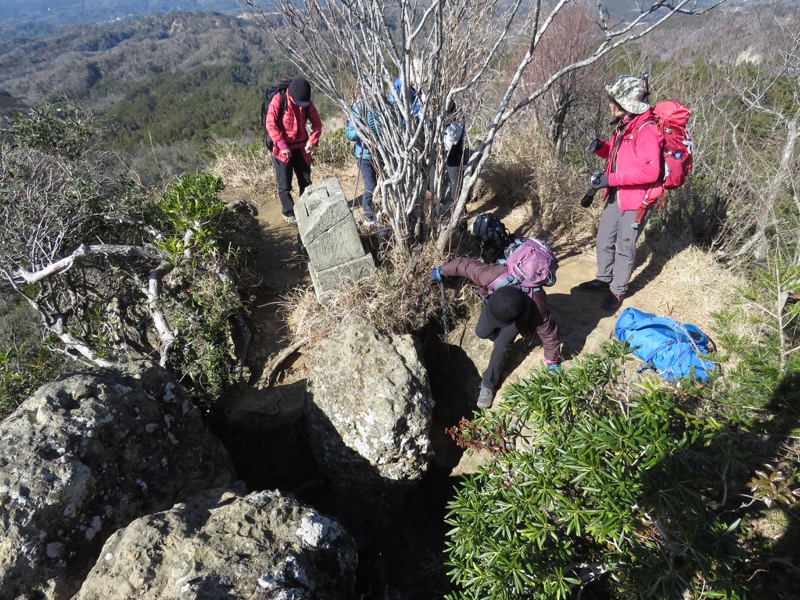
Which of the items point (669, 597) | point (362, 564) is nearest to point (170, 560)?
point (362, 564)

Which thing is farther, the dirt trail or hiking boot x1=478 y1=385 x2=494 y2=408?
the dirt trail

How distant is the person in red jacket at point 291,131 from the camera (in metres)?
4.35

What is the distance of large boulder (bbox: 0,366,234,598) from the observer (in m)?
2.00

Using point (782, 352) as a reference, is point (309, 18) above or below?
above

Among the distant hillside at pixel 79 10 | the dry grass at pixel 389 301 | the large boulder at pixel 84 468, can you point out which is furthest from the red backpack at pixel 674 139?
the distant hillside at pixel 79 10

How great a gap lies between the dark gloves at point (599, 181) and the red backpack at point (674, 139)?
0.45 metres

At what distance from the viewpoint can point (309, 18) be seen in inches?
116

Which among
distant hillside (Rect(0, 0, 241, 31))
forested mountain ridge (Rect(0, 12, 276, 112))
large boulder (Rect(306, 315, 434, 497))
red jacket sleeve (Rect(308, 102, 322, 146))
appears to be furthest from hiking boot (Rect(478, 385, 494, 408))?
distant hillside (Rect(0, 0, 241, 31))

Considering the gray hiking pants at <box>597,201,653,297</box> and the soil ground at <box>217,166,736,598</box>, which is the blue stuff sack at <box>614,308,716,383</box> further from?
the gray hiking pants at <box>597,201,653,297</box>

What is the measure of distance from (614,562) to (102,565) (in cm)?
210

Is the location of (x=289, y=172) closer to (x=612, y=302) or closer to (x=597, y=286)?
(x=597, y=286)

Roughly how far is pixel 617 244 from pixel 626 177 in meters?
0.62

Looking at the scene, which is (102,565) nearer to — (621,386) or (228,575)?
(228,575)

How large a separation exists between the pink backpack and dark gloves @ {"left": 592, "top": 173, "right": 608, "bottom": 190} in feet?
3.21
